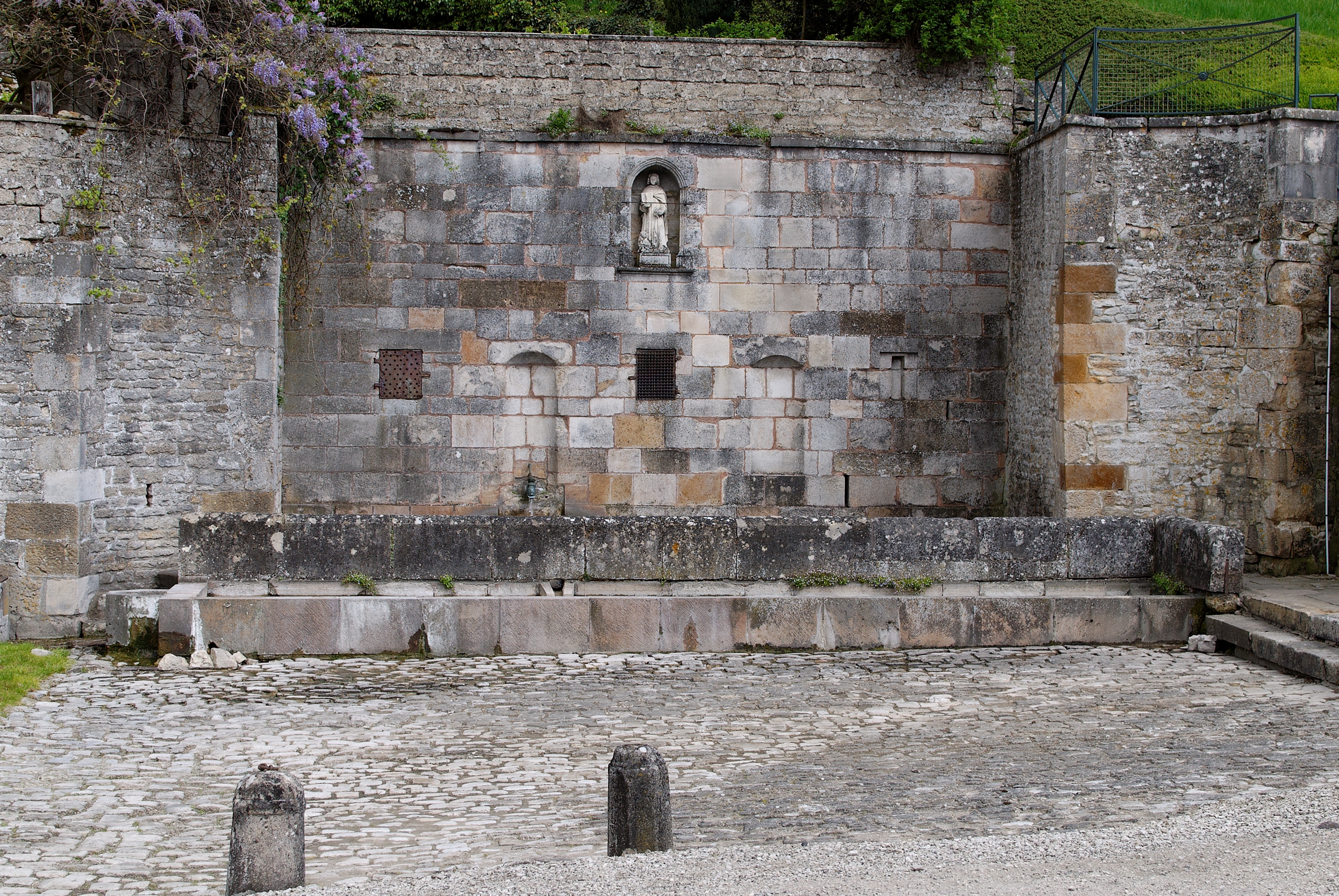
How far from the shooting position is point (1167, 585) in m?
8.77

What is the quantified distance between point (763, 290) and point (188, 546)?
20.1ft

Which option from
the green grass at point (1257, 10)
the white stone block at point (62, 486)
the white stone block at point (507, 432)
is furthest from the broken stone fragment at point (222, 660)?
the green grass at point (1257, 10)

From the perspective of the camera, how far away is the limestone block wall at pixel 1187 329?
1045cm

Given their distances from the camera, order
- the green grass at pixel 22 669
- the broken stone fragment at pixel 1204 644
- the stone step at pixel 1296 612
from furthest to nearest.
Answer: the broken stone fragment at pixel 1204 644 < the stone step at pixel 1296 612 < the green grass at pixel 22 669

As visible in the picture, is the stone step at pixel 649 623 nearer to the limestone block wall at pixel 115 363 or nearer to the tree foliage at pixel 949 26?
the limestone block wall at pixel 115 363

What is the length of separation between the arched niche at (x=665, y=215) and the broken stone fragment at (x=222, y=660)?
226 inches

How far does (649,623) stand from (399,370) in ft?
15.5

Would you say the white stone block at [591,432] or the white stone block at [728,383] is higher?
the white stone block at [728,383]

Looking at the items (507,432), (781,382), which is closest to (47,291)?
(507,432)

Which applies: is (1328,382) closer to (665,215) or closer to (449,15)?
(665,215)

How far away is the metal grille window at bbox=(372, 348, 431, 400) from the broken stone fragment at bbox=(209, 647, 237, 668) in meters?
4.22

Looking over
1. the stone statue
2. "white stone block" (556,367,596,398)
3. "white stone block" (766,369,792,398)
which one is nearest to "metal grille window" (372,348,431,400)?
"white stone block" (556,367,596,398)

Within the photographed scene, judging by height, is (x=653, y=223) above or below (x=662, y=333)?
above

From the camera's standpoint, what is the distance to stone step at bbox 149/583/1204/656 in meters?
8.16
